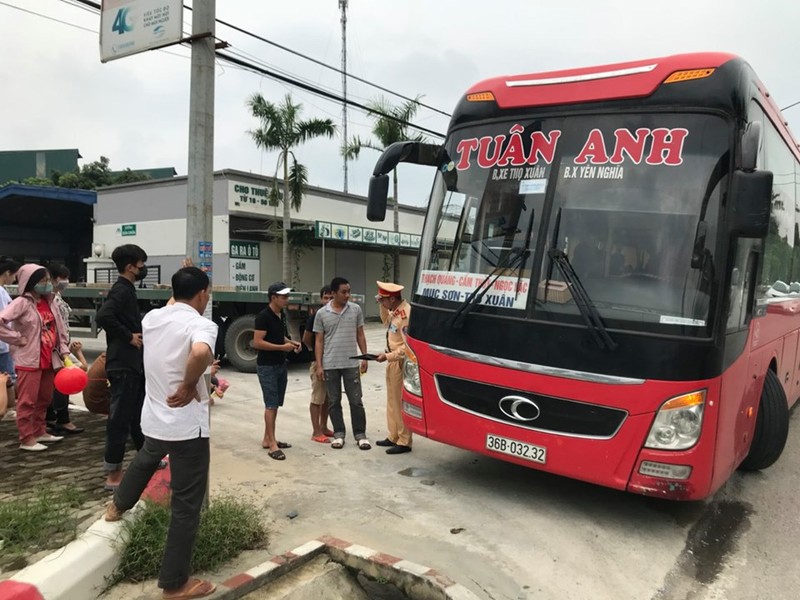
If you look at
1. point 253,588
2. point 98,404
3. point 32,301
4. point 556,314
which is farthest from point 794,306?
point 32,301

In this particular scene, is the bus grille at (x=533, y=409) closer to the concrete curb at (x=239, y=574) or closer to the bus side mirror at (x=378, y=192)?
the concrete curb at (x=239, y=574)

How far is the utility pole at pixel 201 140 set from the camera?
367 centimetres

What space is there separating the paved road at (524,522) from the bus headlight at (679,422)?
0.75 metres

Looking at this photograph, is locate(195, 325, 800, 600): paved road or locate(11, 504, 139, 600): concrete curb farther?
locate(195, 325, 800, 600): paved road

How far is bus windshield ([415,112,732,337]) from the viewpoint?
373 centimetres

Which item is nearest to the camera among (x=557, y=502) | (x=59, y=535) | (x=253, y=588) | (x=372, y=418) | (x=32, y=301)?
(x=253, y=588)

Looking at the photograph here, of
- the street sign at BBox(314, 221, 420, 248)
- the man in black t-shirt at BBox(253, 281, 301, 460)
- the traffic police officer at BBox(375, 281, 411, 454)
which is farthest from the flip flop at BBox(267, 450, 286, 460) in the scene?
the street sign at BBox(314, 221, 420, 248)

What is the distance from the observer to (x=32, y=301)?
16.8ft

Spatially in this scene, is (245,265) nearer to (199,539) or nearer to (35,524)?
(35,524)

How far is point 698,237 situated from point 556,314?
100 centimetres

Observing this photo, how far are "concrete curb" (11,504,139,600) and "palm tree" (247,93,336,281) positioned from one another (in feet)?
51.3

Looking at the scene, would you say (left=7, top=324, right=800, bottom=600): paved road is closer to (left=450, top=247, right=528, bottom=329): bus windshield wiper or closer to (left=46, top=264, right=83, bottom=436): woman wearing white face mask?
(left=450, top=247, right=528, bottom=329): bus windshield wiper

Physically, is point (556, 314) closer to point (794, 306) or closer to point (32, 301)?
point (794, 306)

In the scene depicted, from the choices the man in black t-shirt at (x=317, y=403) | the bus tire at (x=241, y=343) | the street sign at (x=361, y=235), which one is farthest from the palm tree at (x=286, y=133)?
the man in black t-shirt at (x=317, y=403)
